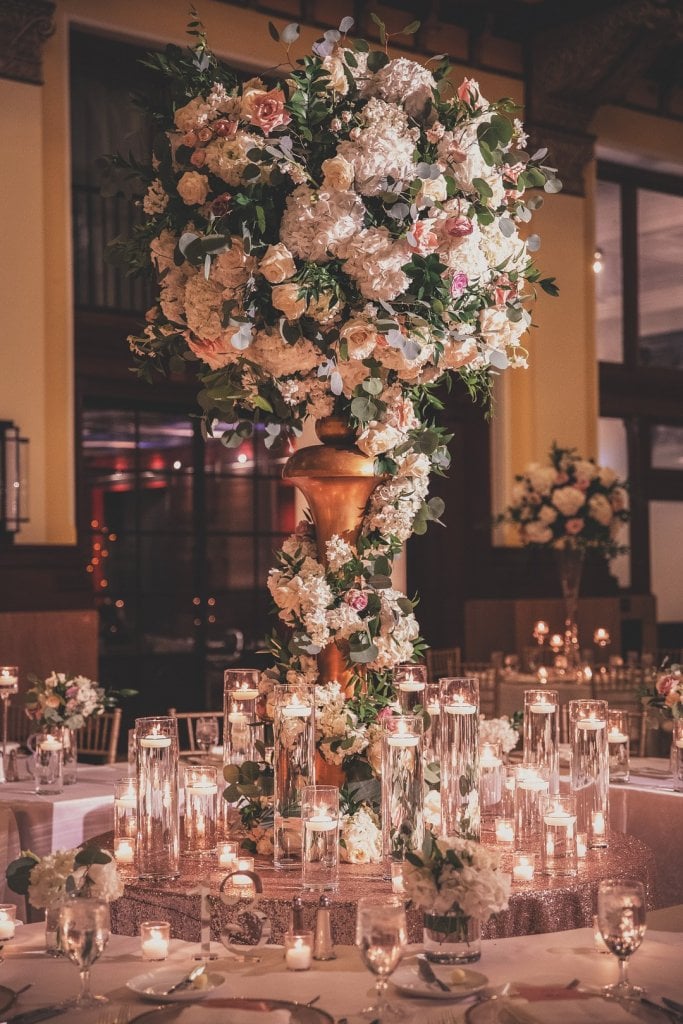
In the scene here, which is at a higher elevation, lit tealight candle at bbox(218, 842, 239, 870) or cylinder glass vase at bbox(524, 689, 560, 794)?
cylinder glass vase at bbox(524, 689, 560, 794)

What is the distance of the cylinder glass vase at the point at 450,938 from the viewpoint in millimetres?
2329

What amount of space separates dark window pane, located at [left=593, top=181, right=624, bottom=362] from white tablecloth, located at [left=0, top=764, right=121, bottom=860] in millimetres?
7942

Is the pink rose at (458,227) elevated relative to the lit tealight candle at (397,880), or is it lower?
elevated

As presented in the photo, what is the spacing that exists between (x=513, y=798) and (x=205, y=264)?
1.52 m

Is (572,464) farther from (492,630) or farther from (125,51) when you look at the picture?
(125,51)

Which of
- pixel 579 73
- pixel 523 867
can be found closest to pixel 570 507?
pixel 579 73

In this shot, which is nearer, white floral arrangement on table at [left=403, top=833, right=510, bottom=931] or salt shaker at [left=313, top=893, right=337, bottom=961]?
white floral arrangement on table at [left=403, top=833, right=510, bottom=931]

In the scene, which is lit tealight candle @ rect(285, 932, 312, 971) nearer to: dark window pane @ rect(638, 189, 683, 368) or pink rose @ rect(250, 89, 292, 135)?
pink rose @ rect(250, 89, 292, 135)

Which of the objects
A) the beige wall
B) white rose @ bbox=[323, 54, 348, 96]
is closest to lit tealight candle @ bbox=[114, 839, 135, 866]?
white rose @ bbox=[323, 54, 348, 96]

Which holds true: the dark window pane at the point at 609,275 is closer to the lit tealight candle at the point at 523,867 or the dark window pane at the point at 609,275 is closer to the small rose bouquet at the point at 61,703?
the small rose bouquet at the point at 61,703

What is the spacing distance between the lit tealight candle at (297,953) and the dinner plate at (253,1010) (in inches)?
6.9

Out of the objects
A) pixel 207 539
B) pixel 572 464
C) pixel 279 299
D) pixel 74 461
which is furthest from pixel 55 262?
pixel 279 299

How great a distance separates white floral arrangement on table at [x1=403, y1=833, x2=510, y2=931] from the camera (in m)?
2.28

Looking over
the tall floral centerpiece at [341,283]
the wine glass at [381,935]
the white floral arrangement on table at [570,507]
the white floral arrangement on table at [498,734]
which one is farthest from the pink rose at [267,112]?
the white floral arrangement on table at [570,507]
